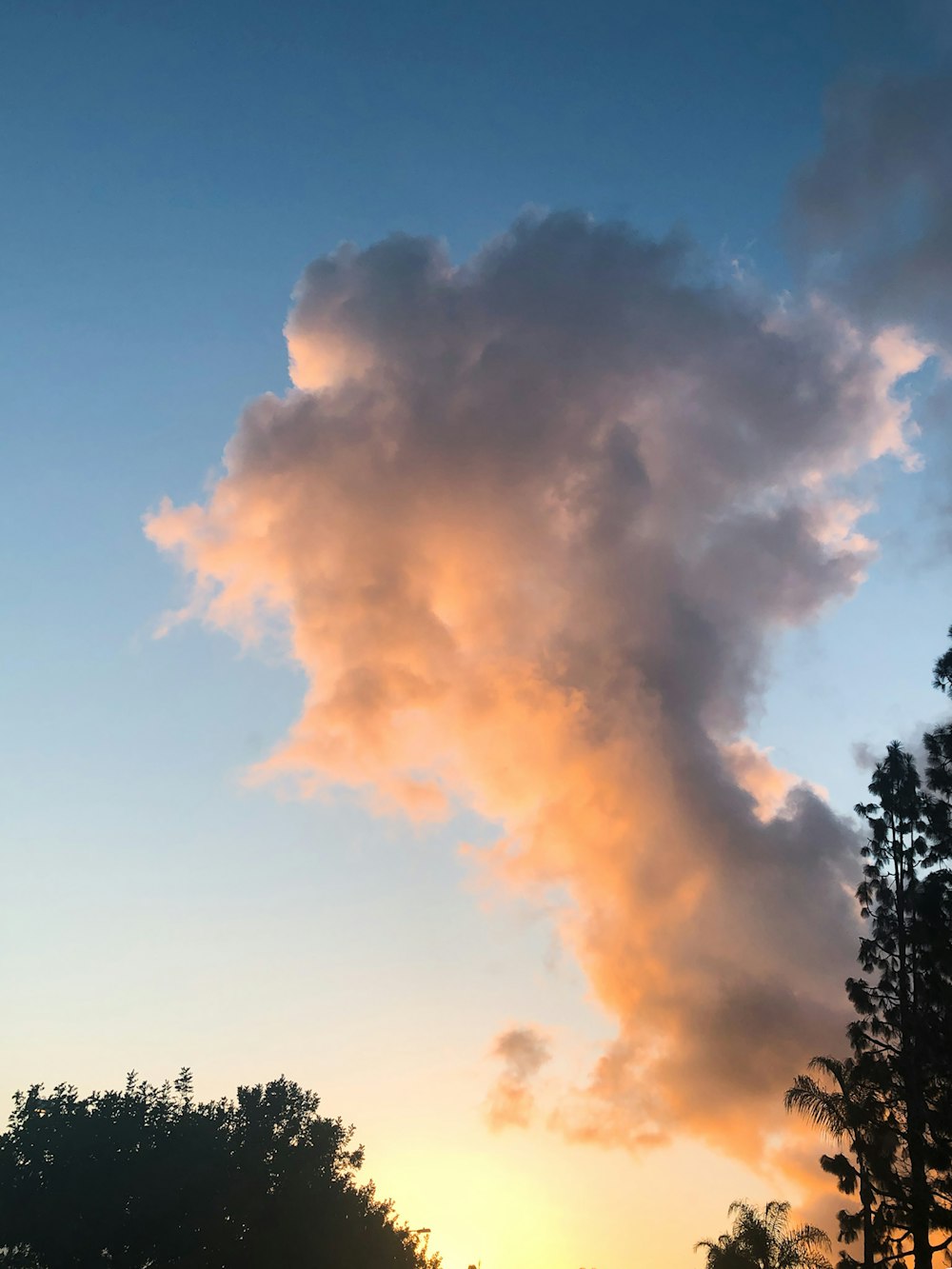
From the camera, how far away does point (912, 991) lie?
98.6 feet

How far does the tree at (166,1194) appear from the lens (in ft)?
148

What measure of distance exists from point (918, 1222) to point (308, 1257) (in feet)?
121

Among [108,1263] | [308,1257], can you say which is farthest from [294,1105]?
[108,1263]

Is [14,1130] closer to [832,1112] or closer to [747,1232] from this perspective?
[747,1232]

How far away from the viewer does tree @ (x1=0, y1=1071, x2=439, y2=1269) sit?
45.2 meters

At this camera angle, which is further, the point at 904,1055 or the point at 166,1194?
the point at 166,1194

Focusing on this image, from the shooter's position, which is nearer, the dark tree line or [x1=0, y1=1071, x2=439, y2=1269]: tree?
the dark tree line

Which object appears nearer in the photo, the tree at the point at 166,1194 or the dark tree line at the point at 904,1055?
the dark tree line at the point at 904,1055

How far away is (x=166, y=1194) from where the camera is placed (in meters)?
46.5

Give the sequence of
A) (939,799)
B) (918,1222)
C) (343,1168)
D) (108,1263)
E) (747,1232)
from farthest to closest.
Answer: (343,1168) < (108,1263) < (747,1232) < (939,799) < (918,1222)

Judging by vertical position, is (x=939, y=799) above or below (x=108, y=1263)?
above

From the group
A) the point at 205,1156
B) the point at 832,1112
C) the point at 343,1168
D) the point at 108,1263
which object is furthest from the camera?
the point at 343,1168

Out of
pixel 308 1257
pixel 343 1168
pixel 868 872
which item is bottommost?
pixel 308 1257

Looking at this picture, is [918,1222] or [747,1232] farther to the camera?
[747,1232]
